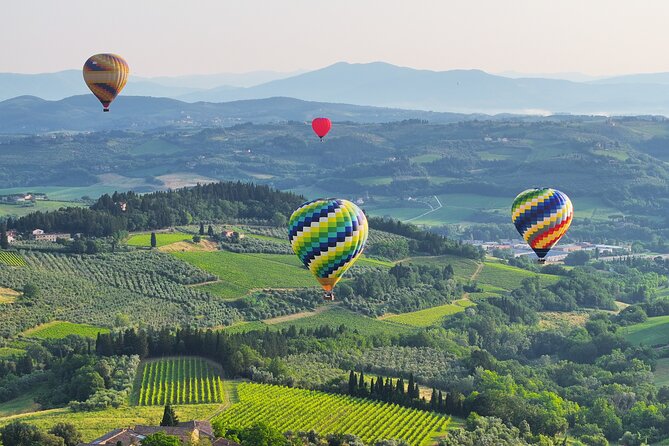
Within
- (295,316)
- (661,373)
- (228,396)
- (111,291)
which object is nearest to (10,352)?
(111,291)

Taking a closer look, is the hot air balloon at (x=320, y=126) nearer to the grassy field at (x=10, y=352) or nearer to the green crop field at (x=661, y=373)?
the green crop field at (x=661, y=373)

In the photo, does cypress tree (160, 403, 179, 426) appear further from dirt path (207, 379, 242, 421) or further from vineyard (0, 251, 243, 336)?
vineyard (0, 251, 243, 336)

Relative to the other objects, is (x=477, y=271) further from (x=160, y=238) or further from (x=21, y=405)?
(x=21, y=405)

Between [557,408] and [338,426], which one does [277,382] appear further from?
[557,408]

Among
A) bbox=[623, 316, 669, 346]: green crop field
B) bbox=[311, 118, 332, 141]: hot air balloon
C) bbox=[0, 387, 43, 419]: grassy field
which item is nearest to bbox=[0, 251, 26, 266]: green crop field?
bbox=[311, 118, 332, 141]: hot air balloon

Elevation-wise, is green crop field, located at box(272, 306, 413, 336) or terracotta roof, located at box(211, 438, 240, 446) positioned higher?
terracotta roof, located at box(211, 438, 240, 446)

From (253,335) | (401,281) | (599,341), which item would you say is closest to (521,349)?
(599,341)
